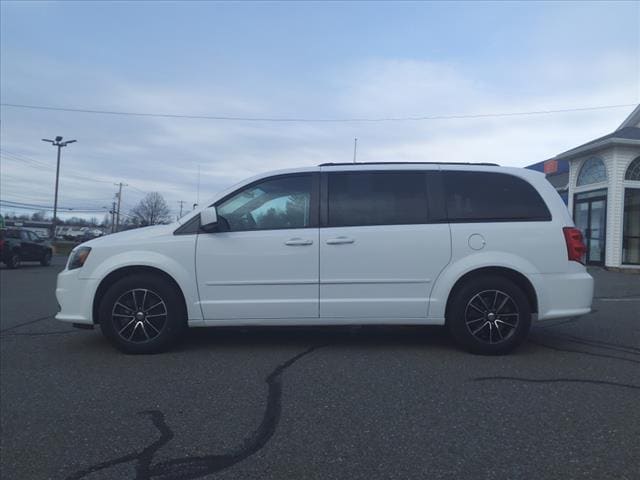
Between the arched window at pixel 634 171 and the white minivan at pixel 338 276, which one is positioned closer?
the white minivan at pixel 338 276

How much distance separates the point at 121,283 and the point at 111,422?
1.85 m

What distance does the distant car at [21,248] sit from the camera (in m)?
20.7

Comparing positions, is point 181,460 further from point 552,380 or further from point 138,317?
point 552,380

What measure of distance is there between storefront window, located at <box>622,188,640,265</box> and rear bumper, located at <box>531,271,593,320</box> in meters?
15.0

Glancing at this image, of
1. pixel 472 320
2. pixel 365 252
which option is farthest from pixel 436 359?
pixel 365 252

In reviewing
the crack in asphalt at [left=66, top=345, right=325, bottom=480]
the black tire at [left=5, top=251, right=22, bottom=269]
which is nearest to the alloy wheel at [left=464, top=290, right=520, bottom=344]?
Answer: the crack in asphalt at [left=66, top=345, right=325, bottom=480]

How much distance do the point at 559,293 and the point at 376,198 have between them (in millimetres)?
1982

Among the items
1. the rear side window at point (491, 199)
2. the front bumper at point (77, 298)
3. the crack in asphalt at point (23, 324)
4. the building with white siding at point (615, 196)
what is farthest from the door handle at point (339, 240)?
the building with white siding at point (615, 196)

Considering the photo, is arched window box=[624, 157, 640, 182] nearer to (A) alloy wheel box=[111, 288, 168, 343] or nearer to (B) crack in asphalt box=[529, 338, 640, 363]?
(B) crack in asphalt box=[529, 338, 640, 363]

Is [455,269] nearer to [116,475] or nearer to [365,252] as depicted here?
[365,252]

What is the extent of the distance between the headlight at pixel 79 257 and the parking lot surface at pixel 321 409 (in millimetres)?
894

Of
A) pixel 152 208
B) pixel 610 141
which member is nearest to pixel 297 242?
pixel 610 141

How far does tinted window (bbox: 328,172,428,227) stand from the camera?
5.13 metres

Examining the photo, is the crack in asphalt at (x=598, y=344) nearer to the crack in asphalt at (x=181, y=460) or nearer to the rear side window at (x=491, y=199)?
the rear side window at (x=491, y=199)
